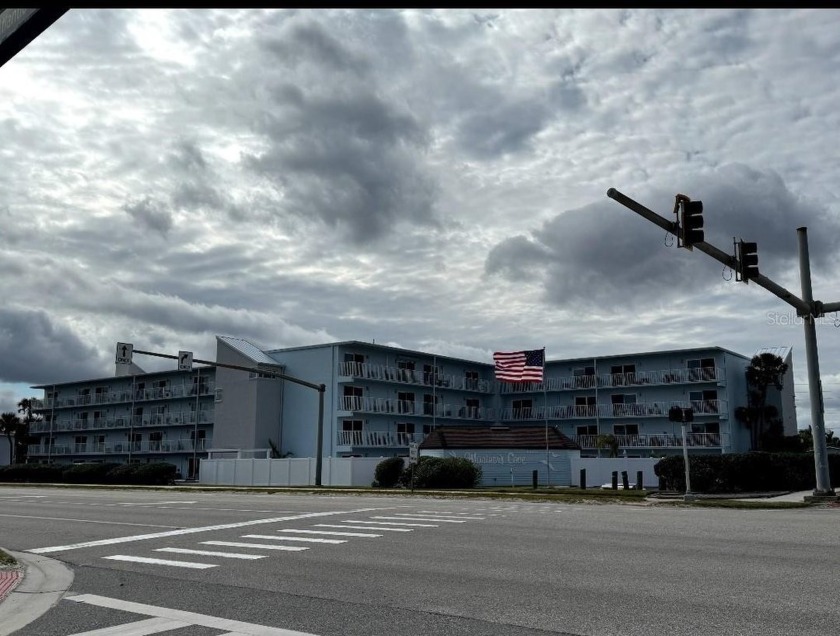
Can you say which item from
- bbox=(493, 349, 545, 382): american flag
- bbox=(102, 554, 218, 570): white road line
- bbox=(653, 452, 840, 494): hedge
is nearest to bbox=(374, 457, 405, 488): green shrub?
bbox=(493, 349, 545, 382): american flag

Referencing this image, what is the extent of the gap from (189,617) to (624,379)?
57836 millimetres

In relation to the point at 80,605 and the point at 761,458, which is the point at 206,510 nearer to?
the point at 80,605

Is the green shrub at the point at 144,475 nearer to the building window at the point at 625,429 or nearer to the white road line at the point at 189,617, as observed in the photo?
the building window at the point at 625,429

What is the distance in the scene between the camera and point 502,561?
11.3 meters

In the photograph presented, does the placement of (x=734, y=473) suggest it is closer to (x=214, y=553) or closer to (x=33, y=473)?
(x=214, y=553)

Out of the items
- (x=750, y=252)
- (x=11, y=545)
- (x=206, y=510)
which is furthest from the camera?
(x=206, y=510)

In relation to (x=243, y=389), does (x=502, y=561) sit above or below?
below

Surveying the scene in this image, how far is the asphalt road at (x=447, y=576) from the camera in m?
7.50

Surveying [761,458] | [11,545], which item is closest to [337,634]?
[11,545]

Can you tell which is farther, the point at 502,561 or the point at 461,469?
the point at 461,469

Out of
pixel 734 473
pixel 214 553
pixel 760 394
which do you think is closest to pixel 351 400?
pixel 760 394

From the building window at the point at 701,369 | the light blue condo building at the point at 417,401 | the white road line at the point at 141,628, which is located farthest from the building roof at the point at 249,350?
the white road line at the point at 141,628

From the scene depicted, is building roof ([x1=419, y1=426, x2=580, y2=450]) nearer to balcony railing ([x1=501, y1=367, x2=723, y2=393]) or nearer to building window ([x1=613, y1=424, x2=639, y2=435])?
balcony railing ([x1=501, y1=367, x2=723, y2=393])

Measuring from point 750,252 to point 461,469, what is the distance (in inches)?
891
